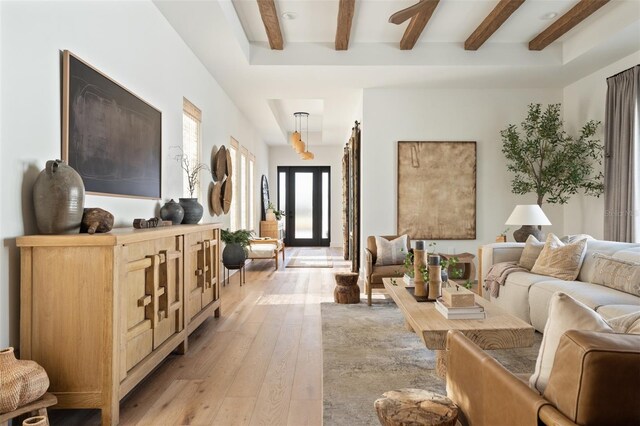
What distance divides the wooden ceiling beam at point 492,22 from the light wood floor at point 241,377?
3.57 metres

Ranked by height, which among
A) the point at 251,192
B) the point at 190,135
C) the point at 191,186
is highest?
the point at 190,135

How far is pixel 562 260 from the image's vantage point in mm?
4008

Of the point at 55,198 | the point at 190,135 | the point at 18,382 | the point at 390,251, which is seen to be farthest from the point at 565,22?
the point at 18,382

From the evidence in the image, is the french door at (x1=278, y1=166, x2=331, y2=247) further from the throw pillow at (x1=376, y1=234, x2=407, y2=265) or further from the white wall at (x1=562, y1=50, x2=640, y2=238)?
the throw pillow at (x1=376, y1=234, x2=407, y2=265)

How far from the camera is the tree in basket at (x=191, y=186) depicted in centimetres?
421

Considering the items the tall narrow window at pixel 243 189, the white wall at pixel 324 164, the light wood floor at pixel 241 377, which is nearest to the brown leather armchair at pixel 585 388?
the light wood floor at pixel 241 377

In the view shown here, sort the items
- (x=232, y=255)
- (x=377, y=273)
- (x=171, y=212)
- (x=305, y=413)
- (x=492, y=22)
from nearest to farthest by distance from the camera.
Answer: (x=305, y=413) → (x=171, y=212) → (x=492, y=22) → (x=377, y=273) → (x=232, y=255)

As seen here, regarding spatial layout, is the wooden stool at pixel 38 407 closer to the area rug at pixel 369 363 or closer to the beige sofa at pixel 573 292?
the area rug at pixel 369 363

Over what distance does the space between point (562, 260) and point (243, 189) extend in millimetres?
6143

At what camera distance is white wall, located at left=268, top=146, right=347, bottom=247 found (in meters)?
12.5

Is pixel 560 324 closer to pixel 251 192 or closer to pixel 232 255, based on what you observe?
pixel 232 255

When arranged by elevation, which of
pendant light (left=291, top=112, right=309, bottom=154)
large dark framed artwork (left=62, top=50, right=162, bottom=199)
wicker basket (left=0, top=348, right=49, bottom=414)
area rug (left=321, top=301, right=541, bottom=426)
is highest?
pendant light (left=291, top=112, right=309, bottom=154)

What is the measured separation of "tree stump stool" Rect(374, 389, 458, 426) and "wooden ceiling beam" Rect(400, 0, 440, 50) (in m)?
3.64

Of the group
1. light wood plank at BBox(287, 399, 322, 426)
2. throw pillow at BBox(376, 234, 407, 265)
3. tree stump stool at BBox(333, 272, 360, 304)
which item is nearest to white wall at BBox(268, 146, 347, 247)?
throw pillow at BBox(376, 234, 407, 265)
